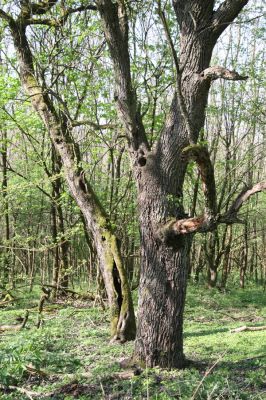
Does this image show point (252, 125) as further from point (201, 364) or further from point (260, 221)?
point (201, 364)

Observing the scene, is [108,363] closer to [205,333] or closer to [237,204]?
[205,333]

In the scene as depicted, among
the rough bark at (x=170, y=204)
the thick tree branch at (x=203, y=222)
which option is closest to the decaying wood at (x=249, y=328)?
the rough bark at (x=170, y=204)

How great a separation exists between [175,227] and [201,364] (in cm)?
212

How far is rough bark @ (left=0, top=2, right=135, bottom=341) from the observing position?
26.5 feet

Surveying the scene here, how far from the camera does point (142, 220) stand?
20.2 ft

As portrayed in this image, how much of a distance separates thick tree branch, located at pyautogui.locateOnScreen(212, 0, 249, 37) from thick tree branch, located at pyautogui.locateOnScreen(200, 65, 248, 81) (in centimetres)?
62

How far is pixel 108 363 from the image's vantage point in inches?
261

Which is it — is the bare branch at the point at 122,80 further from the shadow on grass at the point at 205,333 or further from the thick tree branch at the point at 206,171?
the shadow on grass at the point at 205,333

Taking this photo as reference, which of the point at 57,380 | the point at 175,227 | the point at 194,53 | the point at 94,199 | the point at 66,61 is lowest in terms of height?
the point at 57,380

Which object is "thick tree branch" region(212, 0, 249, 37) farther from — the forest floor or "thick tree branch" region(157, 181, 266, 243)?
the forest floor

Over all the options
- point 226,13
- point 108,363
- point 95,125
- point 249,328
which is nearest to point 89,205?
point 95,125

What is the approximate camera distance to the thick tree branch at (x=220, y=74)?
4699 millimetres

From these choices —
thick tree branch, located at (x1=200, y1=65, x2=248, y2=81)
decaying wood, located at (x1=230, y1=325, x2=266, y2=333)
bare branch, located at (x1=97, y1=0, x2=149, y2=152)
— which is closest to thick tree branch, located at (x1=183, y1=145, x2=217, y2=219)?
thick tree branch, located at (x1=200, y1=65, x2=248, y2=81)

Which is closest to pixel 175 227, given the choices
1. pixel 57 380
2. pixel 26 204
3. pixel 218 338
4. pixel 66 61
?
pixel 57 380
